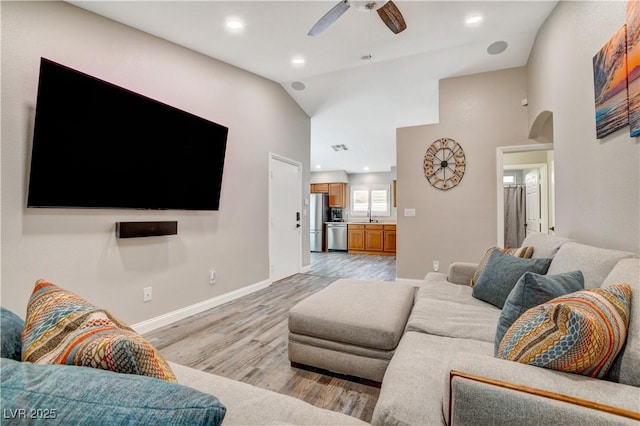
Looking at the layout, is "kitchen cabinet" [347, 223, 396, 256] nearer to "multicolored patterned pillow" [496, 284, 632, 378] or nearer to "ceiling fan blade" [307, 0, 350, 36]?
"ceiling fan blade" [307, 0, 350, 36]

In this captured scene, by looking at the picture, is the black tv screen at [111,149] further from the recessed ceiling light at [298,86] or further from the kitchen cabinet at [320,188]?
the kitchen cabinet at [320,188]

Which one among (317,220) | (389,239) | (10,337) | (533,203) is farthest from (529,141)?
(317,220)

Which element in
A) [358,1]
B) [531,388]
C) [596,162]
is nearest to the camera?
[531,388]

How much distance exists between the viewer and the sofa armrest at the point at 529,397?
693 millimetres

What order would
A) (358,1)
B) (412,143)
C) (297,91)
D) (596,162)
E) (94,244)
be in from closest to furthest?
1. (596,162)
2. (358,1)
3. (94,244)
4. (412,143)
5. (297,91)

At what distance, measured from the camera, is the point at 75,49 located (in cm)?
220

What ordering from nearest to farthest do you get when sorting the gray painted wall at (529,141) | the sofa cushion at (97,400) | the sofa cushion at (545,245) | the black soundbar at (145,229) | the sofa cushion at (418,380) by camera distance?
the sofa cushion at (97,400) → the sofa cushion at (418,380) → the gray painted wall at (529,141) → the sofa cushion at (545,245) → the black soundbar at (145,229)

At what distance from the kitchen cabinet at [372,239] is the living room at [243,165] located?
322 centimetres

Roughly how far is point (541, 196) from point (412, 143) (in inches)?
103

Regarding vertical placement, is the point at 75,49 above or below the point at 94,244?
above

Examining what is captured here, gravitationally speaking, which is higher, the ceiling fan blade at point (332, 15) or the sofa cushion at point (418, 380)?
the ceiling fan blade at point (332, 15)

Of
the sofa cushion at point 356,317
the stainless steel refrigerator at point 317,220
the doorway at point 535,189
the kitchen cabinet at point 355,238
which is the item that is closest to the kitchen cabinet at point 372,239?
the kitchen cabinet at point 355,238

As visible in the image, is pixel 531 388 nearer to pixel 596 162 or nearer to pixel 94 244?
pixel 596 162

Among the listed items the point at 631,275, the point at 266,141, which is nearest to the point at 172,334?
the point at 266,141
